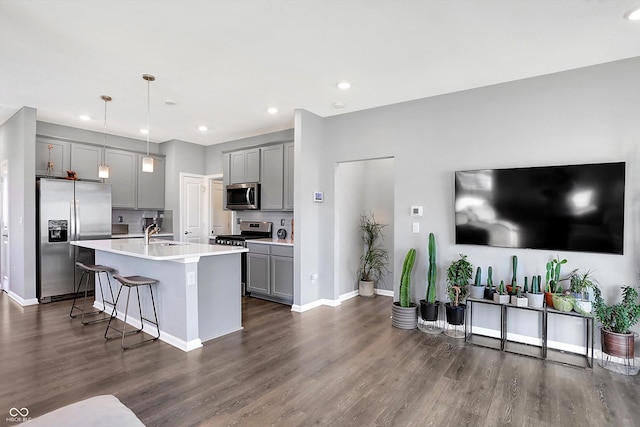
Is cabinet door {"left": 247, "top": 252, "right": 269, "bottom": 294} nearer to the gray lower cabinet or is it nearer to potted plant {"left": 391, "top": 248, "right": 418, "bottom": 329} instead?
the gray lower cabinet

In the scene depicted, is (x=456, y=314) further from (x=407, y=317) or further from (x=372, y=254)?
(x=372, y=254)

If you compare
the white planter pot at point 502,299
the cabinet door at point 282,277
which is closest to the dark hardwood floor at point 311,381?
the white planter pot at point 502,299

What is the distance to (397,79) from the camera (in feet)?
11.9

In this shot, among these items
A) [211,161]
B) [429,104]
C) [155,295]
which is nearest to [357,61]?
[429,104]

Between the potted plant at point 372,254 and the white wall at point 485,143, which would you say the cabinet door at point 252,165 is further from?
the potted plant at point 372,254

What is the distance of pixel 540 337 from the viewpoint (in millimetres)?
3441

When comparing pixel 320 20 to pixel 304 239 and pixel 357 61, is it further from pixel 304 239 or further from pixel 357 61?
pixel 304 239

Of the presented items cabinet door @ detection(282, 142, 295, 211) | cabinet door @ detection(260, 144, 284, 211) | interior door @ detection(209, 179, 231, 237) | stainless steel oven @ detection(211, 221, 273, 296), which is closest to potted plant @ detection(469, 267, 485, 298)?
cabinet door @ detection(282, 142, 295, 211)

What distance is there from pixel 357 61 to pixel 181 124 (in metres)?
3.45

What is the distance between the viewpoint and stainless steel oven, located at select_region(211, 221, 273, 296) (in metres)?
5.55

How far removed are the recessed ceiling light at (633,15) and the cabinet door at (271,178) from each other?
4153 millimetres

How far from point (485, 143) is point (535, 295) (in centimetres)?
165

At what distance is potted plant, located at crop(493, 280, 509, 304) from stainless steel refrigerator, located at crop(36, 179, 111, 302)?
5745 millimetres

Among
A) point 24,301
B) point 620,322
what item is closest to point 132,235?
point 24,301
